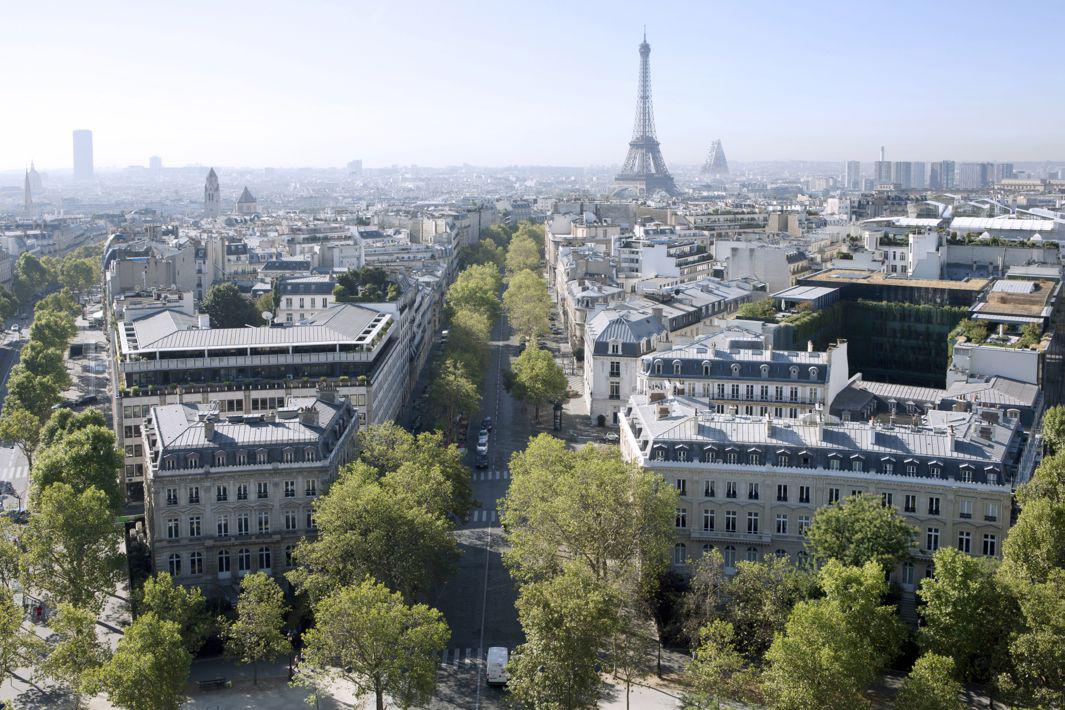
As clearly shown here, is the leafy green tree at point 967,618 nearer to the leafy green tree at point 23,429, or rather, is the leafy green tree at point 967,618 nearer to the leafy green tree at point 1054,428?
the leafy green tree at point 1054,428

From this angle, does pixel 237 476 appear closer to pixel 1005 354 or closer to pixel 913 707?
pixel 913 707

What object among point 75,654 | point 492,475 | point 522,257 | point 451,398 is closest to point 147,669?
point 75,654

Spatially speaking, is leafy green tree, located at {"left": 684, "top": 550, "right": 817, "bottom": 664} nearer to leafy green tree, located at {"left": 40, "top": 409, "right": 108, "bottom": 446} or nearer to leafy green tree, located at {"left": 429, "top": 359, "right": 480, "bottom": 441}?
leafy green tree, located at {"left": 429, "top": 359, "right": 480, "bottom": 441}

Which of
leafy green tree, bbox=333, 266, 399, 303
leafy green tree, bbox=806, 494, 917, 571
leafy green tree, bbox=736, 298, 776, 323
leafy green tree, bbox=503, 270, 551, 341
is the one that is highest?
leafy green tree, bbox=333, 266, 399, 303

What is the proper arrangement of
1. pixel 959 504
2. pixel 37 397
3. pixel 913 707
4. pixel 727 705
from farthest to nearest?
pixel 37 397 → pixel 959 504 → pixel 727 705 → pixel 913 707

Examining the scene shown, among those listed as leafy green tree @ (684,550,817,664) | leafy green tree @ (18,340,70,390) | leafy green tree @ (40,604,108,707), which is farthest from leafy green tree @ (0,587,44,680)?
leafy green tree @ (18,340,70,390)

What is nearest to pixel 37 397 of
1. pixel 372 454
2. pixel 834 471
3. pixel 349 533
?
pixel 372 454
